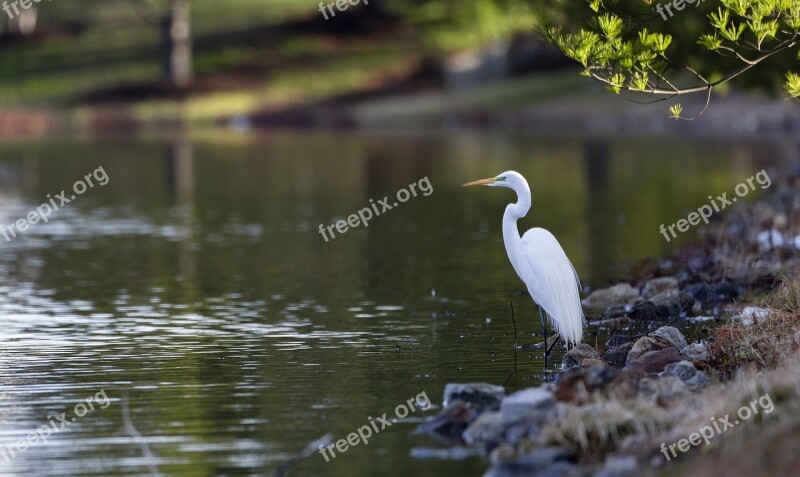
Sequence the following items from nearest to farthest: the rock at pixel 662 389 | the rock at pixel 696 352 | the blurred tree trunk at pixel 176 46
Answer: the rock at pixel 662 389 < the rock at pixel 696 352 < the blurred tree trunk at pixel 176 46

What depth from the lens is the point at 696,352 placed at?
14.8 m

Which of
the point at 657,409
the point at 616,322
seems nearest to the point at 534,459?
the point at 657,409

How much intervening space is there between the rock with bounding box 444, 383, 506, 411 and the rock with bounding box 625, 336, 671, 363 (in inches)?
92.6

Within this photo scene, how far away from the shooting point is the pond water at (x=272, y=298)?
41.6 feet

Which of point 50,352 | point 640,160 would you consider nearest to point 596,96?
point 640,160

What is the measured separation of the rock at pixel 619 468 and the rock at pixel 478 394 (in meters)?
2.00

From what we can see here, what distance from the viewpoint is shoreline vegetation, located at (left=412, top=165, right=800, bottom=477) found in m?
10.7

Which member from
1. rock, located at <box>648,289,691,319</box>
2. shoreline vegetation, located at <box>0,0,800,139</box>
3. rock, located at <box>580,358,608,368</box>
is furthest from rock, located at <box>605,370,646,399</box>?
shoreline vegetation, located at <box>0,0,800,139</box>

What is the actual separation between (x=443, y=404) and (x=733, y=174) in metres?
29.5

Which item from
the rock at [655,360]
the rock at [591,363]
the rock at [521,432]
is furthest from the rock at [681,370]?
the rock at [521,432]

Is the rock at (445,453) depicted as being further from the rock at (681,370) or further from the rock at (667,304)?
the rock at (667,304)

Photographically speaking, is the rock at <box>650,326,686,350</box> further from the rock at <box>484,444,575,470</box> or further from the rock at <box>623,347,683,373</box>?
the rock at <box>484,444,575,470</box>

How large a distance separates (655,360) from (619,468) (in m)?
3.67

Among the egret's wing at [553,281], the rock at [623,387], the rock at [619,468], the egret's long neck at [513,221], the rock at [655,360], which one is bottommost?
the rock at [619,468]
